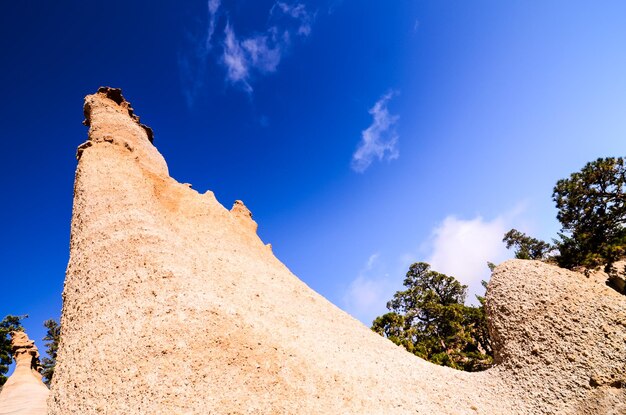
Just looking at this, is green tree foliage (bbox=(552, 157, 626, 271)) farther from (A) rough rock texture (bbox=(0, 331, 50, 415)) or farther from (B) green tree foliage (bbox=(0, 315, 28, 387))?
(B) green tree foliage (bbox=(0, 315, 28, 387))

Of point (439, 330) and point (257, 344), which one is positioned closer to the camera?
point (257, 344)

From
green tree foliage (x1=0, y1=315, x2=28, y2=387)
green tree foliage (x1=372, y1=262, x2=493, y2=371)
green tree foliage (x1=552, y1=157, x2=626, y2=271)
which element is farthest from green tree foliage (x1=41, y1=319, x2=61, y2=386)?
green tree foliage (x1=552, y1=157, x2=626, y2=271)

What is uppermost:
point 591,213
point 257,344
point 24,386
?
point 591,213

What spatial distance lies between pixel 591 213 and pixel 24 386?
170 feet

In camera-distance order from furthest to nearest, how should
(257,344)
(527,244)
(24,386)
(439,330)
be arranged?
(527,244), (439,330), (24,386), (257,344)

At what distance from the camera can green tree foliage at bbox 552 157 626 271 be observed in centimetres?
2833

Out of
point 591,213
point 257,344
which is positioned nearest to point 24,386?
point 257,344

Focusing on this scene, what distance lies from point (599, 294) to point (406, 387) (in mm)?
6014

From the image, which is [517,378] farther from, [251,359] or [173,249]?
[173,249]

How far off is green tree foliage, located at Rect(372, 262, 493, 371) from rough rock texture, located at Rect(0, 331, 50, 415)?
24.0 meters

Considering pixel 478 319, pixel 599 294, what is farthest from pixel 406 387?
pixel 478 319

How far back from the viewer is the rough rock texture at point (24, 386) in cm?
1808

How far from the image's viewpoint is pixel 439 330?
29609 millimetres

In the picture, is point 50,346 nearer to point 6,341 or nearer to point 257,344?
point 6,341
